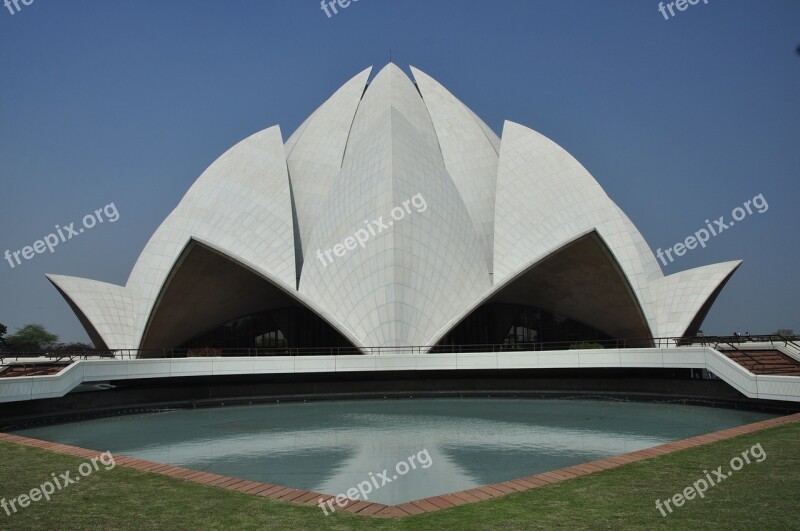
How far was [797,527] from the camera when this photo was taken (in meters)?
4.17

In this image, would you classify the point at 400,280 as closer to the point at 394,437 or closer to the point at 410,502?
the point at 394,437

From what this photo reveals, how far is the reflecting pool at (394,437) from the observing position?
7.45m

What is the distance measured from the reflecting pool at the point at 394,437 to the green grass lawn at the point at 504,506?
4.99ft

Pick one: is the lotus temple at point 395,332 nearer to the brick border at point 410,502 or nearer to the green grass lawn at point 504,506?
the brick border at point 410,502

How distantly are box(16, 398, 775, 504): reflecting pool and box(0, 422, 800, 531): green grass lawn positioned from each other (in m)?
1.52

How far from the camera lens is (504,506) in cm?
484

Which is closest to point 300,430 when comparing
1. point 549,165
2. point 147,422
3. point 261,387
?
point 147,422

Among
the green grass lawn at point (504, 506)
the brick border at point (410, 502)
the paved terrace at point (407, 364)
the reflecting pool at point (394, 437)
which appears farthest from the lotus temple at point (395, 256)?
the green grass lawn at point (504, 506)

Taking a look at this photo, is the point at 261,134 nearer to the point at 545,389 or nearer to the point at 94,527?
the point at 545,389

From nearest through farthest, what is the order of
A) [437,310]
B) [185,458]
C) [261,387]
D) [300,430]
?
1. [185,458]
2. [300,430]
3. [261,387]
4. [437,310]

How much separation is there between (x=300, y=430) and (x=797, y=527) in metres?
9.41

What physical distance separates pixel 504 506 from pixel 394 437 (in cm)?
610

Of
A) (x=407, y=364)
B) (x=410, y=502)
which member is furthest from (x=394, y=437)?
(x=407, y=364)

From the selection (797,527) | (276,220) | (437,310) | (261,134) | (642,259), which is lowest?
(797,527)
